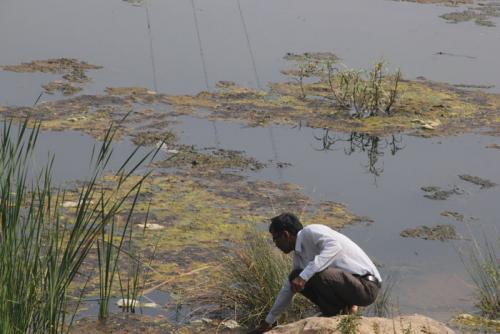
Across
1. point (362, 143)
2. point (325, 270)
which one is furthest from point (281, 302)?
point (362, 143)

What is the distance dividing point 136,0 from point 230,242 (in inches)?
355

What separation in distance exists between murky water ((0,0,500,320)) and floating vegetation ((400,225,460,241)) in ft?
0.28

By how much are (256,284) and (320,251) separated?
27.6 inches

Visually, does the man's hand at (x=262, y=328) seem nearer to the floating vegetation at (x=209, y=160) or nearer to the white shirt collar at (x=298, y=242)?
the white shirt collar at (x=298, y=242)

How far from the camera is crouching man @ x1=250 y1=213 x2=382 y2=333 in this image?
19.8ft

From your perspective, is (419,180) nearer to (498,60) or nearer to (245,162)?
(245,162)

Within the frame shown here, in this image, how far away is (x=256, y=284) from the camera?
664 cm

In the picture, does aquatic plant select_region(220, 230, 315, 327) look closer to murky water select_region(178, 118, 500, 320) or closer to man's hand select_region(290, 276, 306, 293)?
man's hand select_region(290, 276, 306, 293)

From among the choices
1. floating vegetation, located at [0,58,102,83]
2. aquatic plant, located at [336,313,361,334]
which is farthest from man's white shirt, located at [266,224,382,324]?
floating vegetation, located at [0,58,102,83]

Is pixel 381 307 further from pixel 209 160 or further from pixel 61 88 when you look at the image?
pixel 61 88

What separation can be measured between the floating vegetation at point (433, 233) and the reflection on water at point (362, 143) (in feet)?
6.08

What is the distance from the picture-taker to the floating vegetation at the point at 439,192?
962 centimetres

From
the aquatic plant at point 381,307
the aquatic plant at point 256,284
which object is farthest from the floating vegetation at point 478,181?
the aquatic plant at point 256,284

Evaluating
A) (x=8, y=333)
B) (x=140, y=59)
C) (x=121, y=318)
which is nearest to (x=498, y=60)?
(x=140, y=59)
